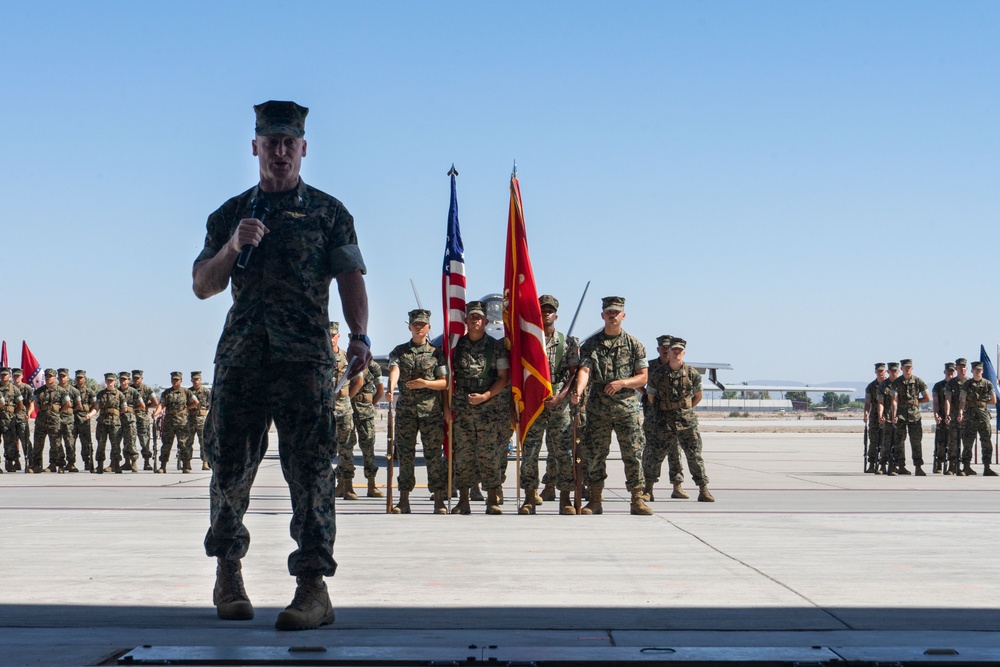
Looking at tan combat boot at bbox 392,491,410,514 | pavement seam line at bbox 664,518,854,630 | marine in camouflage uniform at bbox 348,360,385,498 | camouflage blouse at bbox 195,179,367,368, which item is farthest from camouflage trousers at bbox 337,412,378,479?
camouflage blouse at bbox 195,179,367,368

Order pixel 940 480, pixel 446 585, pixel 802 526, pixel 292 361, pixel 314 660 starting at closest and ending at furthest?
pixel 314 660, pixel 292 361, pixel 446 585, pixel 802 526, pixel 940 480

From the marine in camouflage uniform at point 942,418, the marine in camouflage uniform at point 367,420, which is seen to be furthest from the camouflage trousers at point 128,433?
the marine in camouflage uniform at point 942,418

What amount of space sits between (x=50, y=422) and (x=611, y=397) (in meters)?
13.1

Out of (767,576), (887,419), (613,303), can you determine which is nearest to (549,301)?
(613,303)

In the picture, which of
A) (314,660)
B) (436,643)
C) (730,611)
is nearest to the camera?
(314,660)

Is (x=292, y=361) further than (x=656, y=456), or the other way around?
(x=656, y=456)

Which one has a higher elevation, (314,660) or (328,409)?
(328,409)

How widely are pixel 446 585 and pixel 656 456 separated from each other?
295 inches

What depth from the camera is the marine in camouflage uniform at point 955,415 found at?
62.6 feet

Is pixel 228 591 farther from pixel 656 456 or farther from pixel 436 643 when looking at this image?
pixel 656 456

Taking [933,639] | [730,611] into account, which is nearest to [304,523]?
[730,611]

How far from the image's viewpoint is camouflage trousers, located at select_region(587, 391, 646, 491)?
1026 centimetres

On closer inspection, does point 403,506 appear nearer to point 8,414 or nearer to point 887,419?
point 887,419

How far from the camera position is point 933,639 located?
386 centimetres
